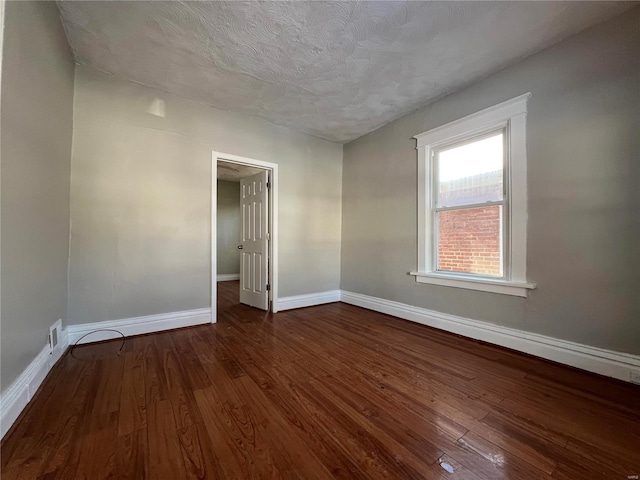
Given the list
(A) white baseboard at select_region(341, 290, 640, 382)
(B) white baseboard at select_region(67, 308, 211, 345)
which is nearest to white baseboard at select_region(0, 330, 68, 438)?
(B) white baseboard at select_region(67, 308, 211, 345)

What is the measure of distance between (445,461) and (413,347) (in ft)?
4.22

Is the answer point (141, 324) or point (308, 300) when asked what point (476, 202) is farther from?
point (141, 324)

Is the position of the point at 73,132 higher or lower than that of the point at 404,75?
lower

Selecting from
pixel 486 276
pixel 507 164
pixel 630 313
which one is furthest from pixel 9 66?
pixel 630 313

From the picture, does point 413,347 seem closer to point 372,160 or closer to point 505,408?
point 505,408

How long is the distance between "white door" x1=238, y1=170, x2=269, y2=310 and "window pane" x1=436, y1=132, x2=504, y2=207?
7.53ft

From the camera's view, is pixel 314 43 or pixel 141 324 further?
pixel 141 324

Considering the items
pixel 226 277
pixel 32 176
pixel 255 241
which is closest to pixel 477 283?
pixel 255 241

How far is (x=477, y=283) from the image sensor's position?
250cm

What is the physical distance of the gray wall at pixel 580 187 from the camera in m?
1.76

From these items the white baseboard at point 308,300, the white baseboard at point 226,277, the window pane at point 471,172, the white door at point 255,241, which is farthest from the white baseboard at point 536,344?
the white baseboard at point 226,277

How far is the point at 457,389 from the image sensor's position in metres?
1.68

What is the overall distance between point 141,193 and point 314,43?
2.21m

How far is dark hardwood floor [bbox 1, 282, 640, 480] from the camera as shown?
1084 mm
